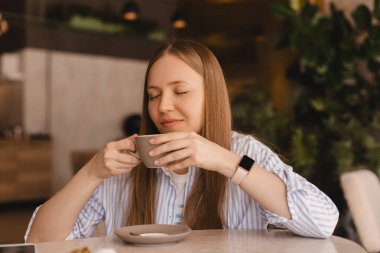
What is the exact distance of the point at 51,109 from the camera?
8.09 m

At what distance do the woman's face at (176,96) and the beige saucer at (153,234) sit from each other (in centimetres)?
29

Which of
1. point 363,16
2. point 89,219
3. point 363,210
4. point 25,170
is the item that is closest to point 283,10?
point 363,16

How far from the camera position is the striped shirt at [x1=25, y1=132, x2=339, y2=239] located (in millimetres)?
1328

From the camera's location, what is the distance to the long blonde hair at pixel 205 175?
1.49m

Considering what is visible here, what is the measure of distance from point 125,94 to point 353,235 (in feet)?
18.3

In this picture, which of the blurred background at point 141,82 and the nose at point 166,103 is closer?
the nose at point 166,103

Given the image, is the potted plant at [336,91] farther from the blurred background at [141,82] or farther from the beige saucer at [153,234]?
the beige saucer at [153,234]

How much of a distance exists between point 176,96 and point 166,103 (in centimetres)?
4

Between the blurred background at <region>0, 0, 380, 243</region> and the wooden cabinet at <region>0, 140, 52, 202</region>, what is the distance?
0.01 metres

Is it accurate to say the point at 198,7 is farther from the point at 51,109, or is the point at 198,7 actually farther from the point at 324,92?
the point at 324,92

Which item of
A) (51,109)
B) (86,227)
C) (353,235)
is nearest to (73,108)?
(51,109)

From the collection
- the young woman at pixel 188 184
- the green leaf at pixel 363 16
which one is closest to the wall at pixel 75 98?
the green leaf at pixel 363 16

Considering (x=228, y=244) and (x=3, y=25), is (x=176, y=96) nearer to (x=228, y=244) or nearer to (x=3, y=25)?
(x=228, y=244)

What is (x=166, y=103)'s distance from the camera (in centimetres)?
144
